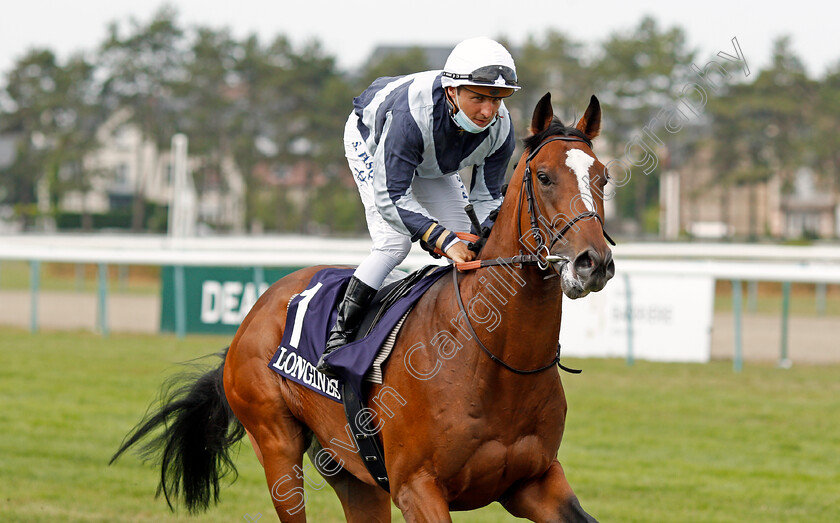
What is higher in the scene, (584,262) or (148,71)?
(148,71)

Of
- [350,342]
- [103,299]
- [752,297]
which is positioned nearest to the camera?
[350,342]

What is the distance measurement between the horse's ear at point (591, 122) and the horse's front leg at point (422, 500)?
Result: 3.74 ft

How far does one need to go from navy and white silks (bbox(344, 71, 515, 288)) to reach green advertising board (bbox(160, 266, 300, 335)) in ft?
25.1

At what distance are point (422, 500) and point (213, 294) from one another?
912 cm

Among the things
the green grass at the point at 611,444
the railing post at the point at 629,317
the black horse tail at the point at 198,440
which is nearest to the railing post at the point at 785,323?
the green grass at the point at 611,444

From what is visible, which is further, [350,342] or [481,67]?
[350,342]

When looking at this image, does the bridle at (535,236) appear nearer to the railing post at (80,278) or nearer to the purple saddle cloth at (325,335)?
the purple saddle cloth at (325,335)

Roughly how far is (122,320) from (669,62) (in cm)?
2397

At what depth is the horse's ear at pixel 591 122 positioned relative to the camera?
2.87 m

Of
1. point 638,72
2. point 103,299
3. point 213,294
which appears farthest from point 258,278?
point 638,72

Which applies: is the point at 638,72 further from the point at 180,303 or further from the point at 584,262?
the point at 584,262

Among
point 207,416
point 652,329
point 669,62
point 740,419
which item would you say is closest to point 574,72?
point 669,62

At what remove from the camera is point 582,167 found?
A: 2672 mm

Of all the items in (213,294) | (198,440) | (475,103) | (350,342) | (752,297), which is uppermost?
(475,103)
